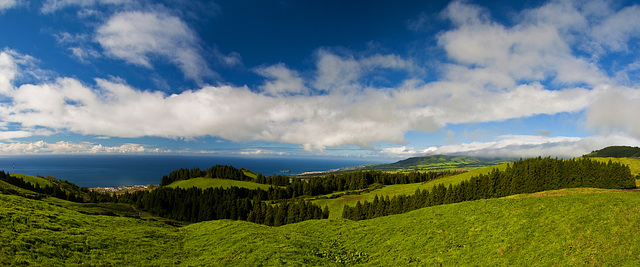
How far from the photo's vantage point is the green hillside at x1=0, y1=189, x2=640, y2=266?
16.0 meters

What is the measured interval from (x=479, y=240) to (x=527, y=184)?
90048 millimetres

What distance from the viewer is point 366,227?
102 ft

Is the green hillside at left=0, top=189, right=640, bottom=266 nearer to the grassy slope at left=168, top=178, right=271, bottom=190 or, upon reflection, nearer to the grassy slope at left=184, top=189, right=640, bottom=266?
the grassy slope at left=184, top=189, right=640, bottom=266

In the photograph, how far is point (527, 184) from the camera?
8419 centimetres

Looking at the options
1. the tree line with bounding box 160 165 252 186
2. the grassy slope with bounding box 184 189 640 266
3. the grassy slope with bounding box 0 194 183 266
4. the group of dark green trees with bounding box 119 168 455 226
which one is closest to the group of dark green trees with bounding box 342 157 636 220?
the group of dark green trees with bounding box 119 168 455 226

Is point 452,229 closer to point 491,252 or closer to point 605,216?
point 491,252

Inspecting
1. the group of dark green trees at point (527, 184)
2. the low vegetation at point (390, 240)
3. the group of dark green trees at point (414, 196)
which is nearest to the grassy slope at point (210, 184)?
the group of dark green trees at point (414, 196)

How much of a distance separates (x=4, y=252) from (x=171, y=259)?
33.5 ft

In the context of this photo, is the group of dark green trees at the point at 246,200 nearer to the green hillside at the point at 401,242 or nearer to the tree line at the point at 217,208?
the tree line at the point at 217,208

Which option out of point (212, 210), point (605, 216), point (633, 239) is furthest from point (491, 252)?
point (212, 210)

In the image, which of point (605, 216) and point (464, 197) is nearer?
point (605, 216)

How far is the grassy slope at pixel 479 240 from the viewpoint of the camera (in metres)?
15.7

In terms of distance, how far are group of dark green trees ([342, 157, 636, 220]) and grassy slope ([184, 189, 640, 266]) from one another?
55891 millimetres

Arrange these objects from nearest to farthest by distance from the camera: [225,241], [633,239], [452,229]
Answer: [633,239] < [452,229] < [225,241]
